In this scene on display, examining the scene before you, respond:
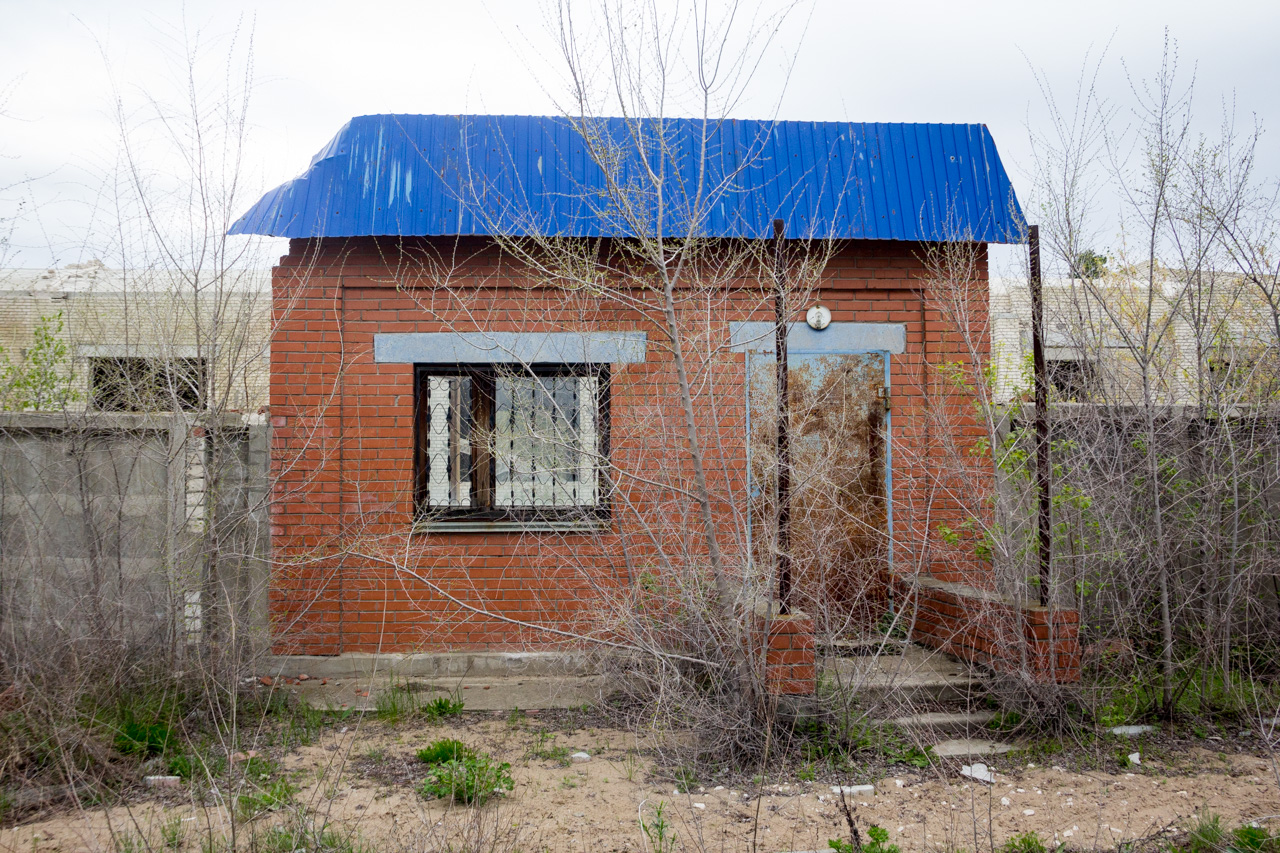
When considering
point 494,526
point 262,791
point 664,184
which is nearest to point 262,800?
point 262,791

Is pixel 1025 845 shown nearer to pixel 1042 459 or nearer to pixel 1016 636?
pixel 1016 636

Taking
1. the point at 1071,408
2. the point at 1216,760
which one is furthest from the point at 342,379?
the point at 1216,760

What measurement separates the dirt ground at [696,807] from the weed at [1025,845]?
3.7 inches

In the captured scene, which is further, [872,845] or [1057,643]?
[1057,643]

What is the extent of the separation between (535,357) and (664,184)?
5.23 ft

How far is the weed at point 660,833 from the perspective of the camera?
3635 millimetres

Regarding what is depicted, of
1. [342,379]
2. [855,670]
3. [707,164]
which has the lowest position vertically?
[855,670]

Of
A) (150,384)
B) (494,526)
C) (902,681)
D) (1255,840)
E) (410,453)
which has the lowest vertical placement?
(1255,840)

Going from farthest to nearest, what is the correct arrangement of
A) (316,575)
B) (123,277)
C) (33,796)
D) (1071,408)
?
(316,575), (1071,408), (123,277), (33,796)

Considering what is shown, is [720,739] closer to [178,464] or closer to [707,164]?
[178,464]

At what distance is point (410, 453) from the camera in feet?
21.5

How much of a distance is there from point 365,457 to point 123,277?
198 centimetres

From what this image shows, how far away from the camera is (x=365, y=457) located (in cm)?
654

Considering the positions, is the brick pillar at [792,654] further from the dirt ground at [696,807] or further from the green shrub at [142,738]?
the green shrub at [142,738]
